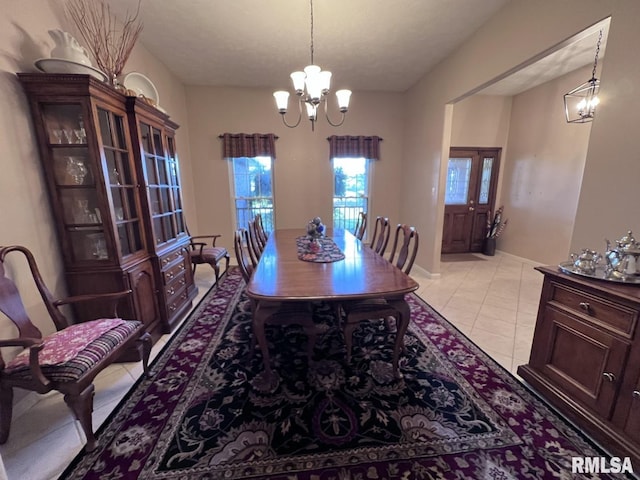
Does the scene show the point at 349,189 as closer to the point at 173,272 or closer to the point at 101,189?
the point at 173,272

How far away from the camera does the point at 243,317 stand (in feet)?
8.91

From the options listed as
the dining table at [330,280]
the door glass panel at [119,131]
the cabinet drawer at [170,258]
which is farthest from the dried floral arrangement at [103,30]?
the dining table at [330,280]

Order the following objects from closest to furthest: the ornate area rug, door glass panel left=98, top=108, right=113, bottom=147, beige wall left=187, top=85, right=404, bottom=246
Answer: the ornate area rug < door glass panel left=98, top=108, right=113, bottom=147 < beige wall left=187, top=85, right=404, bottom=246

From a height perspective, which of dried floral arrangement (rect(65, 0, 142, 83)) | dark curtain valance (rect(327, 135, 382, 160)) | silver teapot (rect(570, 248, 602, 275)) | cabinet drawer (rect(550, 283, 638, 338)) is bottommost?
cabinet drawer (rect(550, 283, 638, 338))

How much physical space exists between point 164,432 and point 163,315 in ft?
3.99

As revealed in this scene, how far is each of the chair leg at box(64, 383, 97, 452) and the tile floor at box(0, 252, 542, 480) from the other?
9 centimetres

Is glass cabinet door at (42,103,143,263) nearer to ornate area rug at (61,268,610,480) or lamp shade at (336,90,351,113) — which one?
ornate area rug at (61,268,610,480)

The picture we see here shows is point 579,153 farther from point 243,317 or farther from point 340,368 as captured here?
point 243,317

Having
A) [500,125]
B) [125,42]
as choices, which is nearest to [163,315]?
[125,42]

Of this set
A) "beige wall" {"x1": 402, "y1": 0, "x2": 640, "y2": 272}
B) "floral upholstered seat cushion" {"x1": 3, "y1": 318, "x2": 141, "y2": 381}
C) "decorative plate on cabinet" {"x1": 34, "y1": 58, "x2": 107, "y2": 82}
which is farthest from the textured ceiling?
"floral upholstered seat cushion" {"x1": 3, "y1": 318, "x2": 141, "y2": 381}

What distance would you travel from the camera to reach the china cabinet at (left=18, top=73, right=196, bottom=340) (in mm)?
1727

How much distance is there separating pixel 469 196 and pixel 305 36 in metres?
4.14

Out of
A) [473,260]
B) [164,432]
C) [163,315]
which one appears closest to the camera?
[164,432]

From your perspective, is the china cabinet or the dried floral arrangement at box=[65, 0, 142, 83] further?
the dried floral arrangement at box=[65, 0, 142, 83]
